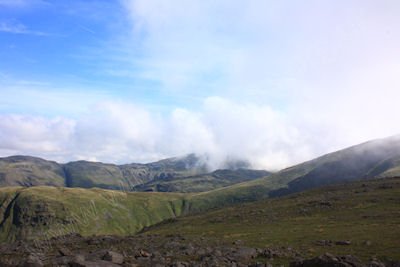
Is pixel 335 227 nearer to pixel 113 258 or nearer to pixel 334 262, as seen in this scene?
pixel 334 262

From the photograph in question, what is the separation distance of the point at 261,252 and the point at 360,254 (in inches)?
482

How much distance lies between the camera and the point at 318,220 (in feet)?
213

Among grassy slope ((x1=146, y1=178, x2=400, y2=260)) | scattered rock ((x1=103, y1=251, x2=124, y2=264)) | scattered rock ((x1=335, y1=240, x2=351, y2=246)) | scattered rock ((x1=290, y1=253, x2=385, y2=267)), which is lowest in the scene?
grassy slope ((x1=146, y1=178, x2=400, y2=260))

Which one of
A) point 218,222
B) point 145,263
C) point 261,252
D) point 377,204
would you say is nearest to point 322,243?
point 261,252

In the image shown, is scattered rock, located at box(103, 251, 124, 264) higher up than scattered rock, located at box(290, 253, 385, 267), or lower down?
higher up

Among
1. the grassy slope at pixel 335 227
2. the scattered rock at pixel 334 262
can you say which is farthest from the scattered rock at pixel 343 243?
the scattered rock at pixel 334 262

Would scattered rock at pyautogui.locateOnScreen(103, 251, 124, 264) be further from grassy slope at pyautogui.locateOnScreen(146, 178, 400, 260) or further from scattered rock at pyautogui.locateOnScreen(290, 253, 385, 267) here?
grassy slope at pyautogui.locateOnScreen(146, 178, 400, 260)

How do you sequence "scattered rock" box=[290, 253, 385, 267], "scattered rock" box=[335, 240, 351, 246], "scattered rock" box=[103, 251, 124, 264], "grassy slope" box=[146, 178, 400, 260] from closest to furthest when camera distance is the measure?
"scattered rock" box=[290, 253, 385, 267] < "scattered rock" box=[103, 251, 124, 264] < "grassy slope" box=[146, 178, 400, 260] < "scattered rock" box=[335, 240, 351, 246]

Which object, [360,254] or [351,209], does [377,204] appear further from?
[360,254]

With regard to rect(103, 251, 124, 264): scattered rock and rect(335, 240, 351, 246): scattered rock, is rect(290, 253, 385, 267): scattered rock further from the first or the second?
rect(103, 251, 124, 264): scattered rock

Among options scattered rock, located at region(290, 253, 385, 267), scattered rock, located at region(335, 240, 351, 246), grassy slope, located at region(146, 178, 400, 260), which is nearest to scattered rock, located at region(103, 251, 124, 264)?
scattered rock, located at region(290, 253, 385, 267)

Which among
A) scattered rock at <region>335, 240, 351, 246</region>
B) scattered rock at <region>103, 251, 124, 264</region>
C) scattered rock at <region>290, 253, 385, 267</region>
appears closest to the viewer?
scattered rock at <region>290, 253, 385, 267</region>

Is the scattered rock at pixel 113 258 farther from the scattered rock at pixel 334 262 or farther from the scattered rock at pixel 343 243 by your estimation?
the scattered rock at pixel 343 243

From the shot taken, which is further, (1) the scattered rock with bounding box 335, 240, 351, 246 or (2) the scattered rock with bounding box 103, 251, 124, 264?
(1) the scattered rock with bounding box 335, 240, 351, 246
